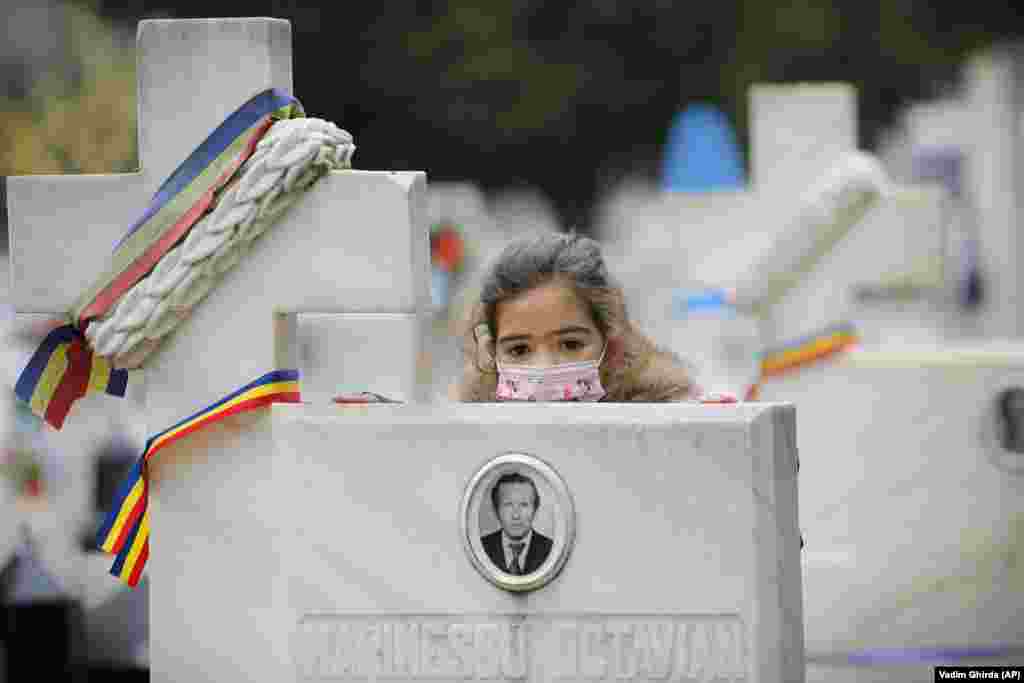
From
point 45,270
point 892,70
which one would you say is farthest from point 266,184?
point 892,70

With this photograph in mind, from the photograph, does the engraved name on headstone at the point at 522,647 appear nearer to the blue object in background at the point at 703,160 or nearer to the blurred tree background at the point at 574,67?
the blue object in background at the point at 703,160

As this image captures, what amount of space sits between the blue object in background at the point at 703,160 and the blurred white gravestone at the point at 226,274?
1463 cm

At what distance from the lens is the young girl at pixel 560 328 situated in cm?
512

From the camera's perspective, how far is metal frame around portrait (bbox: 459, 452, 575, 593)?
4715 mm

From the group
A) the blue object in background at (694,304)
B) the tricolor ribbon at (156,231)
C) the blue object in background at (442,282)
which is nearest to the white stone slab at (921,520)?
the tricolor ribbon at (156,231)

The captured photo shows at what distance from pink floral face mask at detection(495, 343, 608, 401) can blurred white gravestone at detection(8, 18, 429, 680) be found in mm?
257

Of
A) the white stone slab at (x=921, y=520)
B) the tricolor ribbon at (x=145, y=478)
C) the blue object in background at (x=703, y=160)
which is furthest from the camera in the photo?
the blue object in background at (x=703, y=160)

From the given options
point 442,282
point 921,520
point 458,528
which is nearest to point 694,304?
point 442,282

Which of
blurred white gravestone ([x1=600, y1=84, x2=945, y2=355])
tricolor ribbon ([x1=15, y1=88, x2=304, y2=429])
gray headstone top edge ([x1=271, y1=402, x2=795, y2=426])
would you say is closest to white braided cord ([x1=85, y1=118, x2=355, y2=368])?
tricolor ribbon ([x1=15, y1=88, x2=304, y2=429])

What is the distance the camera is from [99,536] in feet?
17.1

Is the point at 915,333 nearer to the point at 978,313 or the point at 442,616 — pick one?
the point at 442,616

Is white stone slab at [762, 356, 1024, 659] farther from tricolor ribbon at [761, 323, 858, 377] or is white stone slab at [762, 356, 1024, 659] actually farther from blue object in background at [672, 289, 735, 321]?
blue object in background at [672, 289, 735, 321]

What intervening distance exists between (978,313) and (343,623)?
3002cm

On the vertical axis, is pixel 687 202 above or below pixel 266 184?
above
